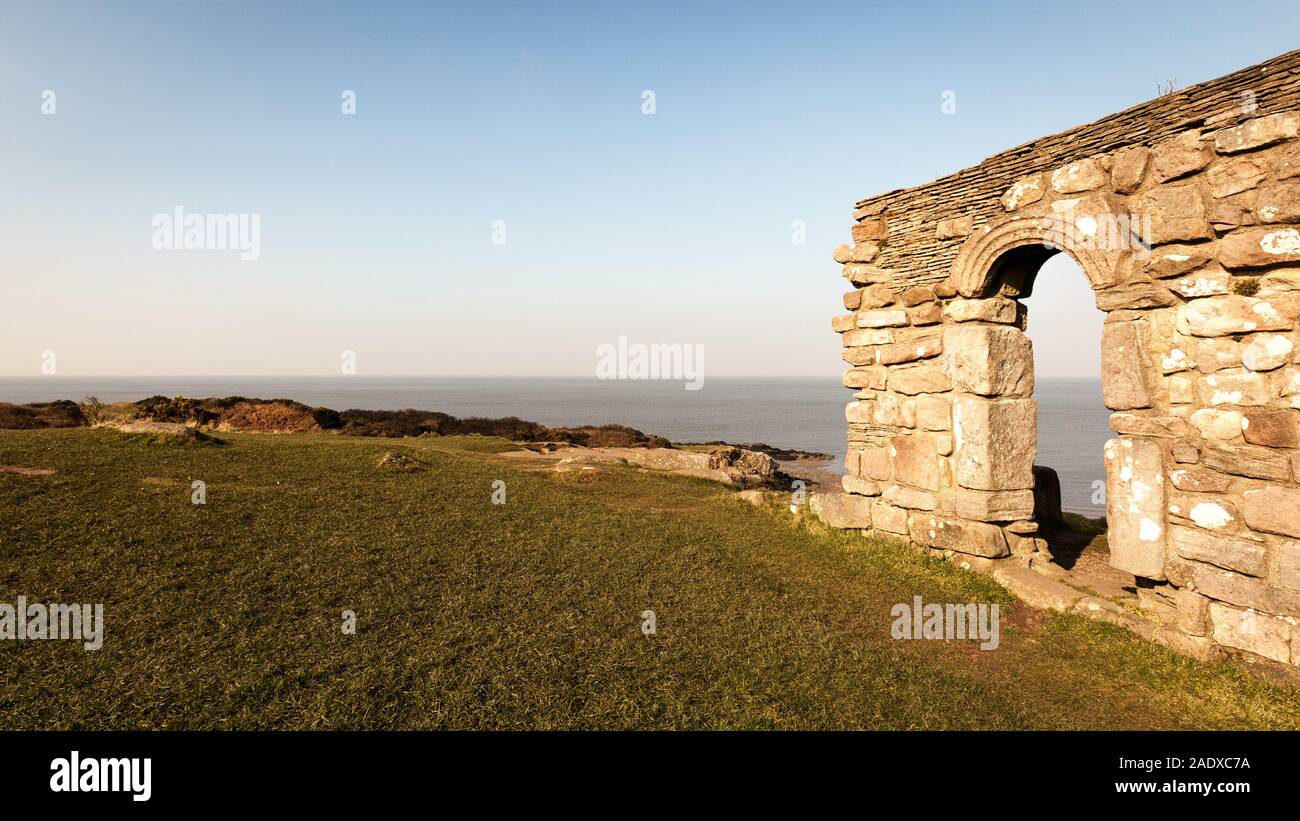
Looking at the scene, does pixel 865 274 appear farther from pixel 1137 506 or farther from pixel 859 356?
pixel 1137 506

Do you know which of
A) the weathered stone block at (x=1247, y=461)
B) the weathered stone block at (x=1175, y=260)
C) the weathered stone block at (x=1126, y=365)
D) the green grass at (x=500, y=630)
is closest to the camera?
the green grass at (x=500, y=630)

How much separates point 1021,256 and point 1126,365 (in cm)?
236

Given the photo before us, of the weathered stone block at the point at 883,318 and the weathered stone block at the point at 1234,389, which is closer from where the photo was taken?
the weathered stone block at the point at 1234,389

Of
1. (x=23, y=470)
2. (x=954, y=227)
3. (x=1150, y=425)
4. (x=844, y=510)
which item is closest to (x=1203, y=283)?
(x=1150, y=425)

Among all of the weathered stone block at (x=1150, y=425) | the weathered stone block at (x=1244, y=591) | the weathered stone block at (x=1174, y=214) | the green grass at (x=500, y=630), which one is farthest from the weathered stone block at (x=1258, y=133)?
the green grass at (x=500, y=630)

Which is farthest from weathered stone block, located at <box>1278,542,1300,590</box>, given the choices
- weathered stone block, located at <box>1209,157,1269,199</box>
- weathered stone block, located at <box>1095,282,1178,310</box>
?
weathered stone block, located at <box>1209,157,1269,199</box>

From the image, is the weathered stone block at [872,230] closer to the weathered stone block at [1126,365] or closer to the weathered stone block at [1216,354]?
the weathered stone block at [1126,365]

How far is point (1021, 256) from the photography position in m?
7.95

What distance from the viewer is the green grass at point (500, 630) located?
13.9 ft

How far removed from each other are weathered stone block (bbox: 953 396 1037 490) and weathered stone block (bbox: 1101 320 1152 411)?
1.42m

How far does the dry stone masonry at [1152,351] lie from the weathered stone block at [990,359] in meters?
0.03

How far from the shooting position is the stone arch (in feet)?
21.2
